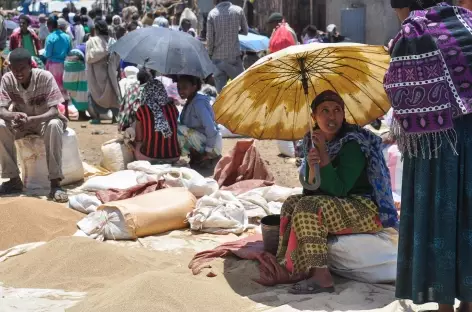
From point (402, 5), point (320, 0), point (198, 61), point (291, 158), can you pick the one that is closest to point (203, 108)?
point (198, 61)

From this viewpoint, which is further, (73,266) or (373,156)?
(73,266)

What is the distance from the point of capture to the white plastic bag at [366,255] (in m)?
4.58

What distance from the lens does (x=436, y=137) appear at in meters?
3.71

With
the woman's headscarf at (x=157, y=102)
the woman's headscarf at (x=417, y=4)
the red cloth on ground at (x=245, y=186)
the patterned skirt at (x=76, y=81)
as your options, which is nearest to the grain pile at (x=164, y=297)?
the woman's headscarf at (x=417, y=4)

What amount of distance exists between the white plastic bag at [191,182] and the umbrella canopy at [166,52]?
1.25 m

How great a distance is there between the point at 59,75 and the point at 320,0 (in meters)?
9.06

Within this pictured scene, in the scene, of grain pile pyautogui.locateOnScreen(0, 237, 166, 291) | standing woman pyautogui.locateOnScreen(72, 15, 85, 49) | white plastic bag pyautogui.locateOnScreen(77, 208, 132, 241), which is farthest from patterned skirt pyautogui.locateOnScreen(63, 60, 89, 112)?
grain pile pyautogui.locateOnScreen(0, 237, 166, 291)

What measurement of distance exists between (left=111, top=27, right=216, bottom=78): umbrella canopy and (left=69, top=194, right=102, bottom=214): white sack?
171 cm

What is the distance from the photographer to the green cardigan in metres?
4.51

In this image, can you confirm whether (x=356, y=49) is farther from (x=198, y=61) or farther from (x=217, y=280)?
(x=198, y=61)

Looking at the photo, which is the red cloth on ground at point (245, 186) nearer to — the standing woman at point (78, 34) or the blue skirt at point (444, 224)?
the blue skirt at point (444, 224)

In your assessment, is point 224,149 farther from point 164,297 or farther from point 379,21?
point 379,21

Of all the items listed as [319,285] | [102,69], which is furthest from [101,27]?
[319,285]

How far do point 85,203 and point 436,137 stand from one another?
142 inches
